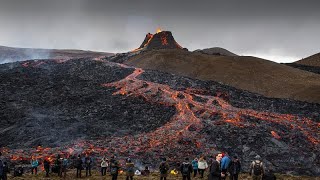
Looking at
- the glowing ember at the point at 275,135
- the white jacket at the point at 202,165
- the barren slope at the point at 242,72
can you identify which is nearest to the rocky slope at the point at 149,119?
the glowing ember at the point at 275,135

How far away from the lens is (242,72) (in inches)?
3684

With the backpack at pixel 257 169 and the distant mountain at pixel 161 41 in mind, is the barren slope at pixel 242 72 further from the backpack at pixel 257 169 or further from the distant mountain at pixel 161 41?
the backpack at pixel 257 169

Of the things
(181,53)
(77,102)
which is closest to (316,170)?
(77,102)

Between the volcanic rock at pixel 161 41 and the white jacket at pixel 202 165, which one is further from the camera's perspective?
the volcanic rock at pixel 161 41

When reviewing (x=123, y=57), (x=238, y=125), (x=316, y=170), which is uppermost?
(x=123, y=57)

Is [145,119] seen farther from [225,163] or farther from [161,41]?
[161,41]

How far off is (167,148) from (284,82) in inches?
1913

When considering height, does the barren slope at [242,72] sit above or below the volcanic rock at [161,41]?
below

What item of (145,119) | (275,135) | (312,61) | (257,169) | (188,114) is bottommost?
(275,135)

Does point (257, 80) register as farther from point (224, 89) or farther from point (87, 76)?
point (87, 76)

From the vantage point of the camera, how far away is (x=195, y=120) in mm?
55250

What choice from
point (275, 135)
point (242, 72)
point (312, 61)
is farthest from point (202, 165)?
point (312, 61)

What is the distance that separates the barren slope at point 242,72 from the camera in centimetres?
8044

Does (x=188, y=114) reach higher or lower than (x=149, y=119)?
higher
